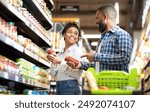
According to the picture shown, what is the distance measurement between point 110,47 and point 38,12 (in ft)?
8.43

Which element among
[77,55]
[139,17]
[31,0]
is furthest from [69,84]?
[139,17]

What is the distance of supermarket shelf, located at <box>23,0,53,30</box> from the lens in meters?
4.79

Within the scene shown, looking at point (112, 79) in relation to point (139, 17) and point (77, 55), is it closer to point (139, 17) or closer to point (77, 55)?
point (77, 55)

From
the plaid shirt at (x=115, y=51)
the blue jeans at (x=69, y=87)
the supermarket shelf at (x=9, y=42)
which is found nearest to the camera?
the plaid shirt at (x=115, y=51)

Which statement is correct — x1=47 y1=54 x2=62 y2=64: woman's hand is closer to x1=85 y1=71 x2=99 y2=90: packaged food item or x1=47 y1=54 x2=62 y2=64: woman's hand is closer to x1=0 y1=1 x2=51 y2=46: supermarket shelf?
x1=0 y1=1 x2=51 y2=46: supermarket shelf

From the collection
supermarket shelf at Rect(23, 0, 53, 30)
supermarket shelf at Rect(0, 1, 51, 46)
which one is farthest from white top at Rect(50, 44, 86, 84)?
supermarket shelf at Rect(23, 0, 53, 30)

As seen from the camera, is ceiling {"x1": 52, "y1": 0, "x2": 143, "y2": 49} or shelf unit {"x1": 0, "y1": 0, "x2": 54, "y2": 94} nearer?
shelf unit {"x1": 0, "y1": 0, "x2": 54, "y2": 94}

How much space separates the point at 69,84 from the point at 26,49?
99 centimetres

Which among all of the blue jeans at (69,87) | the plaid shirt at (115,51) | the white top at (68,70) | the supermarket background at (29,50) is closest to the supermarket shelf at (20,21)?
the supermarket background at (29,50)

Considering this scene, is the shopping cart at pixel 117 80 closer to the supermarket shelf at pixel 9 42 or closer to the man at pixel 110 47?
the man at pixel 110 47

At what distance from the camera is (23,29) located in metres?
4.86

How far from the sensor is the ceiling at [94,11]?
12.2 m

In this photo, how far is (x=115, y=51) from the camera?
2992 mm

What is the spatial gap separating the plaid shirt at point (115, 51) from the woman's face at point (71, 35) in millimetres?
640
